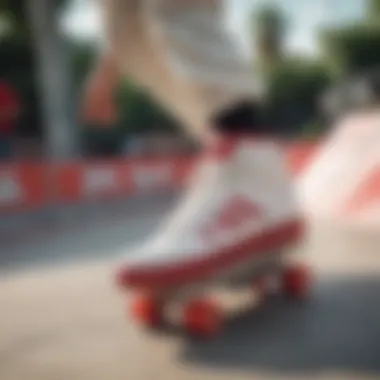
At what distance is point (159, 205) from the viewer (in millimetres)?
8008

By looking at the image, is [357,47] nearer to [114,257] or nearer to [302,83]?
[302,83]

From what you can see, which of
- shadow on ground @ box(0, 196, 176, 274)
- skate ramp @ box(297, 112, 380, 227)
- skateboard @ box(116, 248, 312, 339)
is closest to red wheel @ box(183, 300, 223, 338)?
skateboard @ box(116, 248, 312, 339)

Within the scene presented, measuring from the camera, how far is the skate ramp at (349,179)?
4406mm

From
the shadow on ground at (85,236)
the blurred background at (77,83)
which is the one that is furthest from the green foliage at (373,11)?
the shadow on ground at (85,236)

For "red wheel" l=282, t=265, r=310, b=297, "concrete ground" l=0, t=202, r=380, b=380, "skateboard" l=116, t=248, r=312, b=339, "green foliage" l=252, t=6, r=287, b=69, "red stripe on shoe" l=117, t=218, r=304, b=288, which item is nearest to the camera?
"concrete ground" l=0, t=202, r=380, b=380

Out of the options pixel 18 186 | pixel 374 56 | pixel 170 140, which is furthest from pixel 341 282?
pixel 170 140

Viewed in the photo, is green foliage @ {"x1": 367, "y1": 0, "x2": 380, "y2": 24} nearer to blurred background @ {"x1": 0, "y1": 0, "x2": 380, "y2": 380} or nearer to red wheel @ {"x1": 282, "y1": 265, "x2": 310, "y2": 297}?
blurred background @ {"x1": 0, "y1": 0, "x2": 380, "y2": 380}

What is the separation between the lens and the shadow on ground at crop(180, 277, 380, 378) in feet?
7.03

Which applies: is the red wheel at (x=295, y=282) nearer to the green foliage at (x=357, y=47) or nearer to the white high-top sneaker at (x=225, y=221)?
the white high-top sneaker at (x=225, y=221)

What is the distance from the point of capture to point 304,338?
93.9 inches

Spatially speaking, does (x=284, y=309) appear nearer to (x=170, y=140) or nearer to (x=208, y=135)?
(x=208, y=135)

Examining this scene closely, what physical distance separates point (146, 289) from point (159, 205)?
5670 mm

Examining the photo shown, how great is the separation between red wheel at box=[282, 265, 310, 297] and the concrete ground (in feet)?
0.18

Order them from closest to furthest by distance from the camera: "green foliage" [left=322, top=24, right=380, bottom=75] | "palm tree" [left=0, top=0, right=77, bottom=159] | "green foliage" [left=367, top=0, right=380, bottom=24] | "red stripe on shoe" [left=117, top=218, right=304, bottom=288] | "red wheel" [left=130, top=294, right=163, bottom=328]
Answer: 1. "red stripe on shoe" [left=117, top=218, right=304, bottom=288]
2. "red wheel" [left=130, top=294, right=163, bottom=328]
3. "palm tree" [left=0, top=0, right=77, bottom=159]
4. "green foliage" [left=322, top=24, right=380, bottom=75]
5. "green foliage" [left=367, top=0, right=380, bottom=24]
